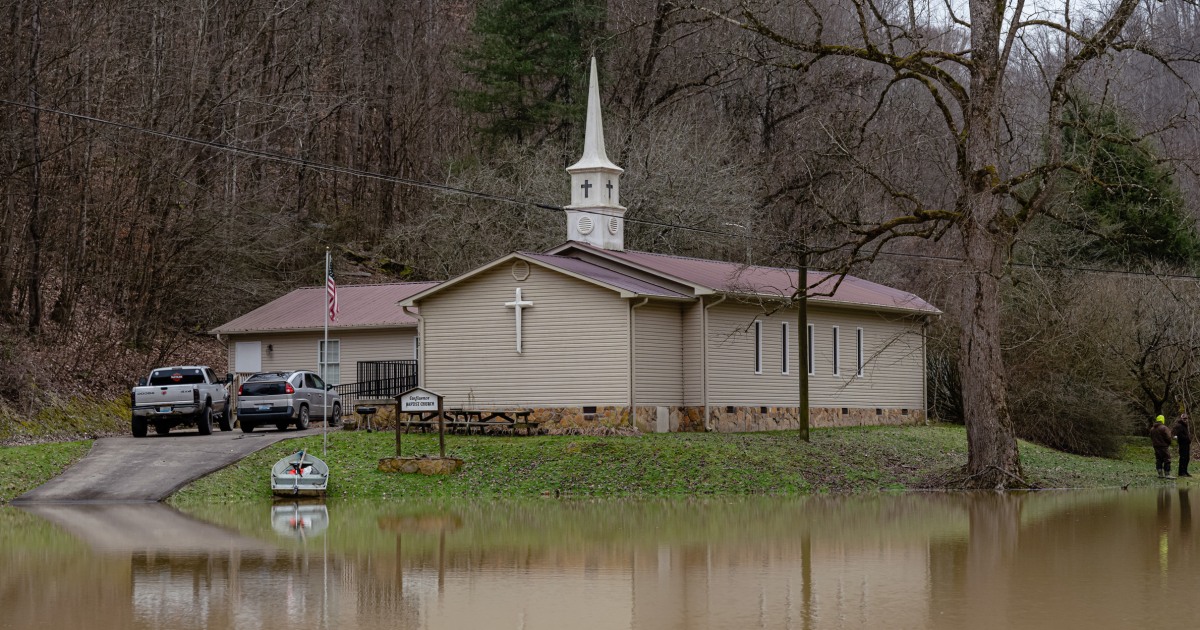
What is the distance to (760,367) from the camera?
3950 cm

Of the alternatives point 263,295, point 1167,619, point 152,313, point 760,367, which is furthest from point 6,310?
point 1167,619

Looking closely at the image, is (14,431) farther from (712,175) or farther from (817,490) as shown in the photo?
(712,175)

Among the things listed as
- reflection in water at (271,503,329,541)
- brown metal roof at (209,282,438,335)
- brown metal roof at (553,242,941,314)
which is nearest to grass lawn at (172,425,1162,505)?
reflection in water at (271,503,329,541)

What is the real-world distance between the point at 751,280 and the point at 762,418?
389cm

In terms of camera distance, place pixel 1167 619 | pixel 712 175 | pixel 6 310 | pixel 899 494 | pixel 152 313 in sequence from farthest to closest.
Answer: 1. pixel 712 175
2. pixel 152 313
3. pixel 6 310
4. pixel 899 494
5. pixel 1167 619

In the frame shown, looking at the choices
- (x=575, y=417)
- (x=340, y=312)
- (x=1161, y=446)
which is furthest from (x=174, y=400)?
(x=1161, y=446)

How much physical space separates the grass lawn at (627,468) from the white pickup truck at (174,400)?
4603mm

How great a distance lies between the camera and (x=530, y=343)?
36.9m

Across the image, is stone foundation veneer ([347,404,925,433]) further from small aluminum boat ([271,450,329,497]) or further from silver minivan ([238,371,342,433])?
small aluminum boat ([271,450,329,497])

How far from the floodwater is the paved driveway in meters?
2.42

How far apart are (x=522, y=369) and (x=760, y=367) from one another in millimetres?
6644

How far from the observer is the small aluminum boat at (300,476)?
2809 centimetres

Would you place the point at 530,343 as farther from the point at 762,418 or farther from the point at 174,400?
the point at 174,400

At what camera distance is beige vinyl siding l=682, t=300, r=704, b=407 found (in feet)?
123
